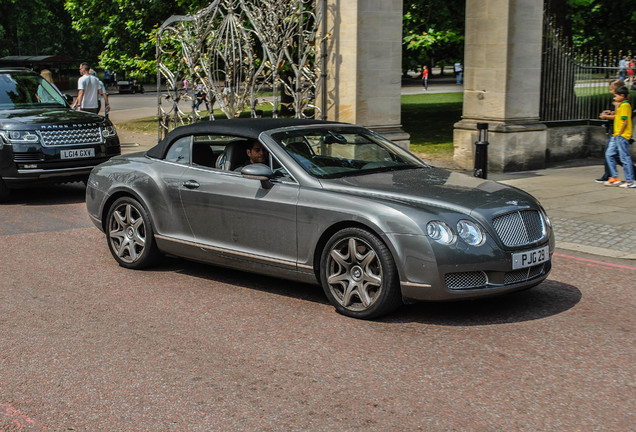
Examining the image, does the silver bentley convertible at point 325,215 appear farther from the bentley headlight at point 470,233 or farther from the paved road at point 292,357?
the paved road at point 292,357

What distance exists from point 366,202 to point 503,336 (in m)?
1.39

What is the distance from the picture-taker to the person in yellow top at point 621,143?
42.8 feet

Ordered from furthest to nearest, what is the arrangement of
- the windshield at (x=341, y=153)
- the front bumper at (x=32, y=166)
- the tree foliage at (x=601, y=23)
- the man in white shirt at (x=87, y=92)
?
the tree foliage at (x=601, y=23), the man in white shirt at (x=87, y=92), the front bumper at (x=32, y=166), the windshield at (x=341, y=153)

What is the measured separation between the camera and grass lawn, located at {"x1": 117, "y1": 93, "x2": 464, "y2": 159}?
1909cm

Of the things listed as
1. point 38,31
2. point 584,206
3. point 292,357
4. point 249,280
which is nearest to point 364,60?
point 584,206

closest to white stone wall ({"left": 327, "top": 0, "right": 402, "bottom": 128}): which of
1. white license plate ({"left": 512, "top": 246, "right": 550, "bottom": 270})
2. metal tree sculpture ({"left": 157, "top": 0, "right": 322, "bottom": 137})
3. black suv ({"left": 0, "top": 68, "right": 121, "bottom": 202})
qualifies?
metal tree sculpture ({"left": 157, "top": 0, "right": 322, "bottom": 137})

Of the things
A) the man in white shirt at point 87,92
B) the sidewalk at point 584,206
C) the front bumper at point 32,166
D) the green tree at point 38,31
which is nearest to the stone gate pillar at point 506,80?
the sidewalk at point 584,206

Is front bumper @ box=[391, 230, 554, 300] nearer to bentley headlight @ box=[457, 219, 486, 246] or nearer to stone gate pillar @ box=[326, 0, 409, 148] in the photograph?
bentley headlight @ box=[457, 219, 486, 246]

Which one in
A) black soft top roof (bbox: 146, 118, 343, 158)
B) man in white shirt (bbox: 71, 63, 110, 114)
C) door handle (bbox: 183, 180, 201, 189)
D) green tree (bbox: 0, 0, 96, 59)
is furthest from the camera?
green tree (bbox: 0, 0, 96, 59)

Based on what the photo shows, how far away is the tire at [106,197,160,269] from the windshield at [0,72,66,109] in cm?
628

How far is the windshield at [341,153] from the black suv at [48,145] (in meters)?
6.18

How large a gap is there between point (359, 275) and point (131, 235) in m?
2.76

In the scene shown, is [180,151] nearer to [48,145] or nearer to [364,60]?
[48,145]

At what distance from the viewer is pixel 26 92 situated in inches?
546
